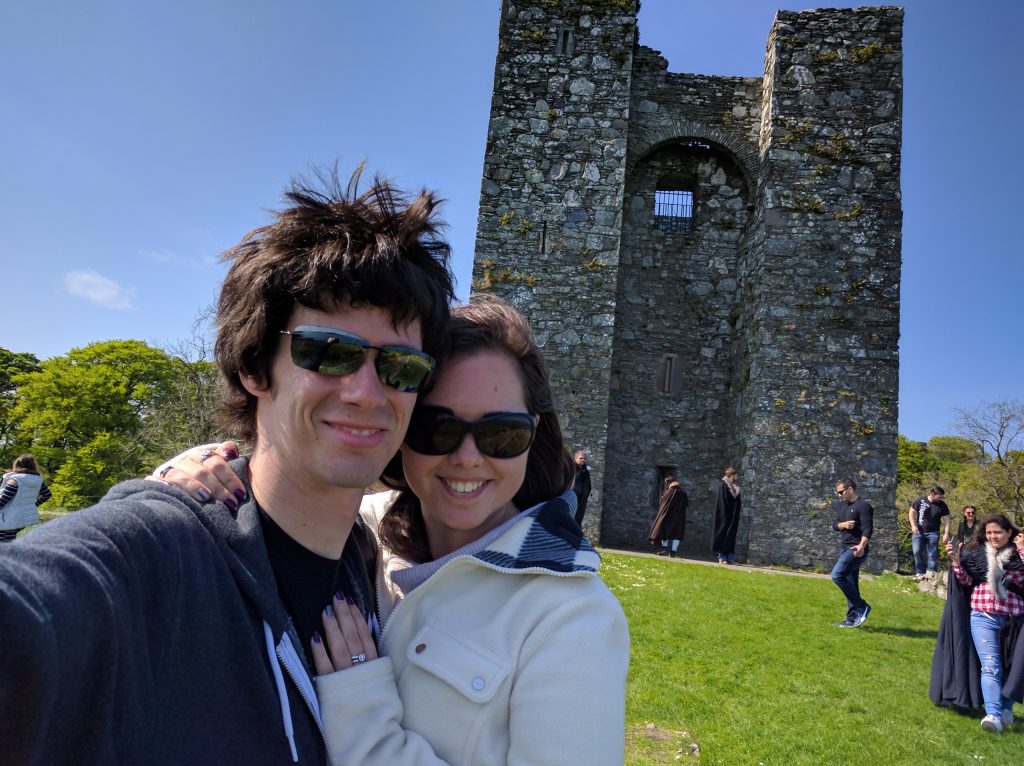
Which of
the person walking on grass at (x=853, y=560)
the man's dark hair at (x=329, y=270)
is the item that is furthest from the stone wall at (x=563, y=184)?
the man's dark hair at (x=329, y=270)

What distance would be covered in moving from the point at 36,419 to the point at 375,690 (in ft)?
83.4

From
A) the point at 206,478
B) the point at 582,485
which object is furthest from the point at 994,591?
the point at 206,478

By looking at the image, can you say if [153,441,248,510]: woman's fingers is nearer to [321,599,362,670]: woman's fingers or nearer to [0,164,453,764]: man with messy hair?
[0,164,453,764]: man with messy hair

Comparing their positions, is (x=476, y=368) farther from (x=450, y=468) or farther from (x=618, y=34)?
(x=618, y=34)

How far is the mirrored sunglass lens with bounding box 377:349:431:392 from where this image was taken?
4.41 ft

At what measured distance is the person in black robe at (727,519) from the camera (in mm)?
10742

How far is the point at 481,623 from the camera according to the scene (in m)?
1.32

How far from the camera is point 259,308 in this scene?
1.30 meters

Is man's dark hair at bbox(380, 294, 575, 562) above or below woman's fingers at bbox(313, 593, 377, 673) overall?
above

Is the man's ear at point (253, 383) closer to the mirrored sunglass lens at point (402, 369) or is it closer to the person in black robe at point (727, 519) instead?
the mirrored sunglass lens at point (402, 369)

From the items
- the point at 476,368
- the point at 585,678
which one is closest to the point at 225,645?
the point at 585,678

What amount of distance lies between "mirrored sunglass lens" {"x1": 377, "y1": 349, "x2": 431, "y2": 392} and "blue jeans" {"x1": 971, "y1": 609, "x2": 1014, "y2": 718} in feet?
19.2

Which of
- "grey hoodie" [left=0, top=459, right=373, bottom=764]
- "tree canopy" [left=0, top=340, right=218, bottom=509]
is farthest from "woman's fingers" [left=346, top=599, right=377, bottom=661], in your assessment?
"tree canopy" [left=0, top=340, right=218, bottom=509]

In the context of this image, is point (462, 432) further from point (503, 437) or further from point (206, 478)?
point (206, 478)
